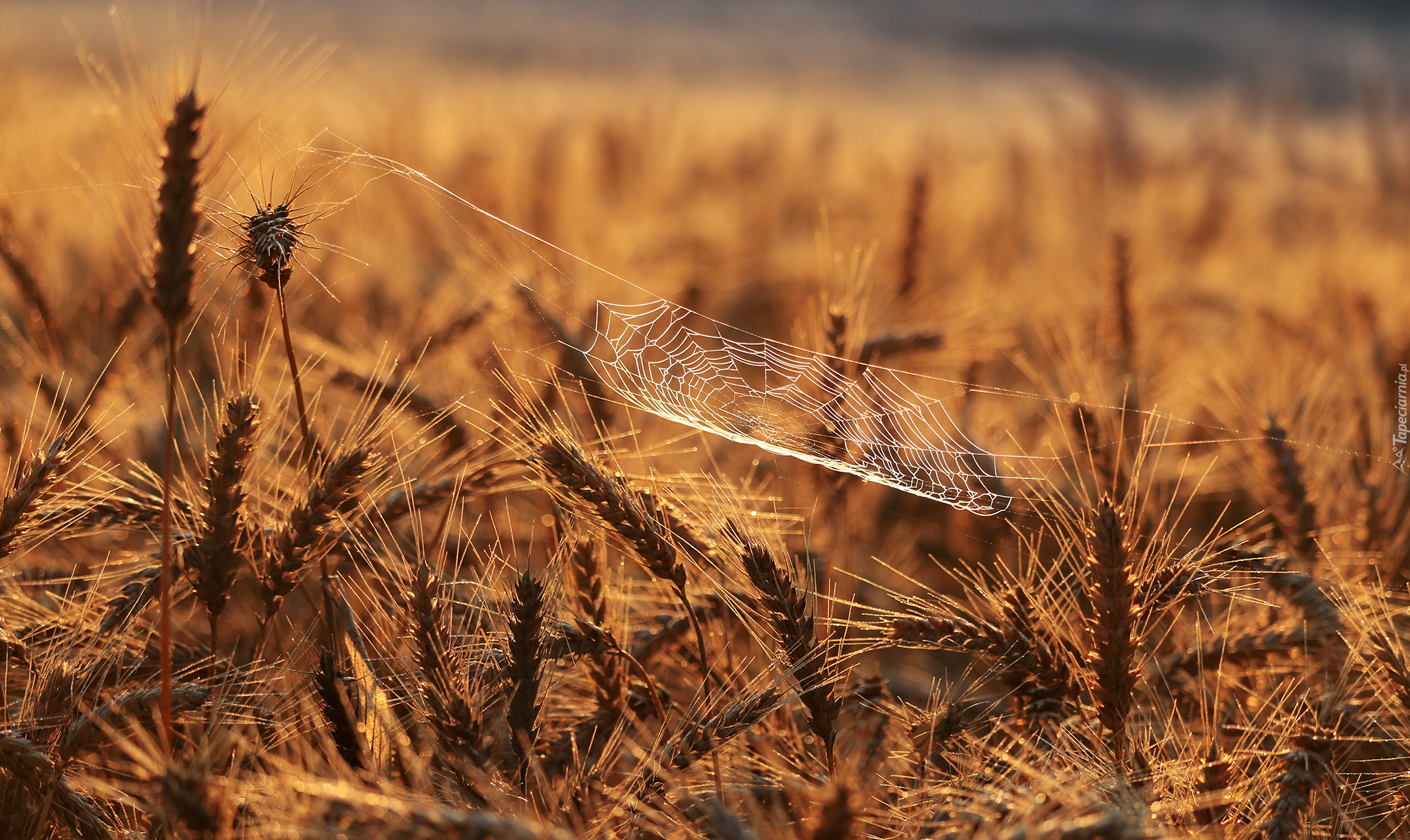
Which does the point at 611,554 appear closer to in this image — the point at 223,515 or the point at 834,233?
the point at 223,515

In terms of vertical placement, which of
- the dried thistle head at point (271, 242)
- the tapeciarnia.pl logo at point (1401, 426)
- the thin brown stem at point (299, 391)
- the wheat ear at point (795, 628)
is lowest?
the wheat ear at point (795, 628)

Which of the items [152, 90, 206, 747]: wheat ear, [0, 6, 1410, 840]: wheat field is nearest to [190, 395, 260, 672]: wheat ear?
[0, 6, 1410, 840]: wheat field

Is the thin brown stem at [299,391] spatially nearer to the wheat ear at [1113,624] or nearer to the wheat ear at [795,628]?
the wheat ear at [795,628]

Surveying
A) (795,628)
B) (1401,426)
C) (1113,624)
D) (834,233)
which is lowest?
(795,628)

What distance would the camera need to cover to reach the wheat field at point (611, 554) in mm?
1217

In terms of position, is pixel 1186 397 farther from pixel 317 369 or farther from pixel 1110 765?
pixel 317 369

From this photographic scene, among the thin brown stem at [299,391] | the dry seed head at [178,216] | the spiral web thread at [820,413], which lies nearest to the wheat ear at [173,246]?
the dry seed head at [178,216]

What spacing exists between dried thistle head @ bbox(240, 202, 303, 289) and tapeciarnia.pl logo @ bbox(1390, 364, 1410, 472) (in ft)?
7.95

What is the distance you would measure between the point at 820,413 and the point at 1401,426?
173 cm

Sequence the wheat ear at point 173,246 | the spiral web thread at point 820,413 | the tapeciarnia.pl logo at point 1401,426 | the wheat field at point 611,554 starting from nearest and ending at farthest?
the wheat ear at point 173,246 < the wheat field at point 611,554 < the spiral web thread at point 820,413 < the tapeciarnia.pl logo at point 1401,426

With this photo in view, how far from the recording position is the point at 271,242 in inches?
46.7

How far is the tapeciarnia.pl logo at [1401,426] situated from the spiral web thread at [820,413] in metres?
1.05

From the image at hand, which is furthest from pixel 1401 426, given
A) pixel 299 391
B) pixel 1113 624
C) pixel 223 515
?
pixel 223 515

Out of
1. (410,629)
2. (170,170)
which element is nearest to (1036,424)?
(410,629)
